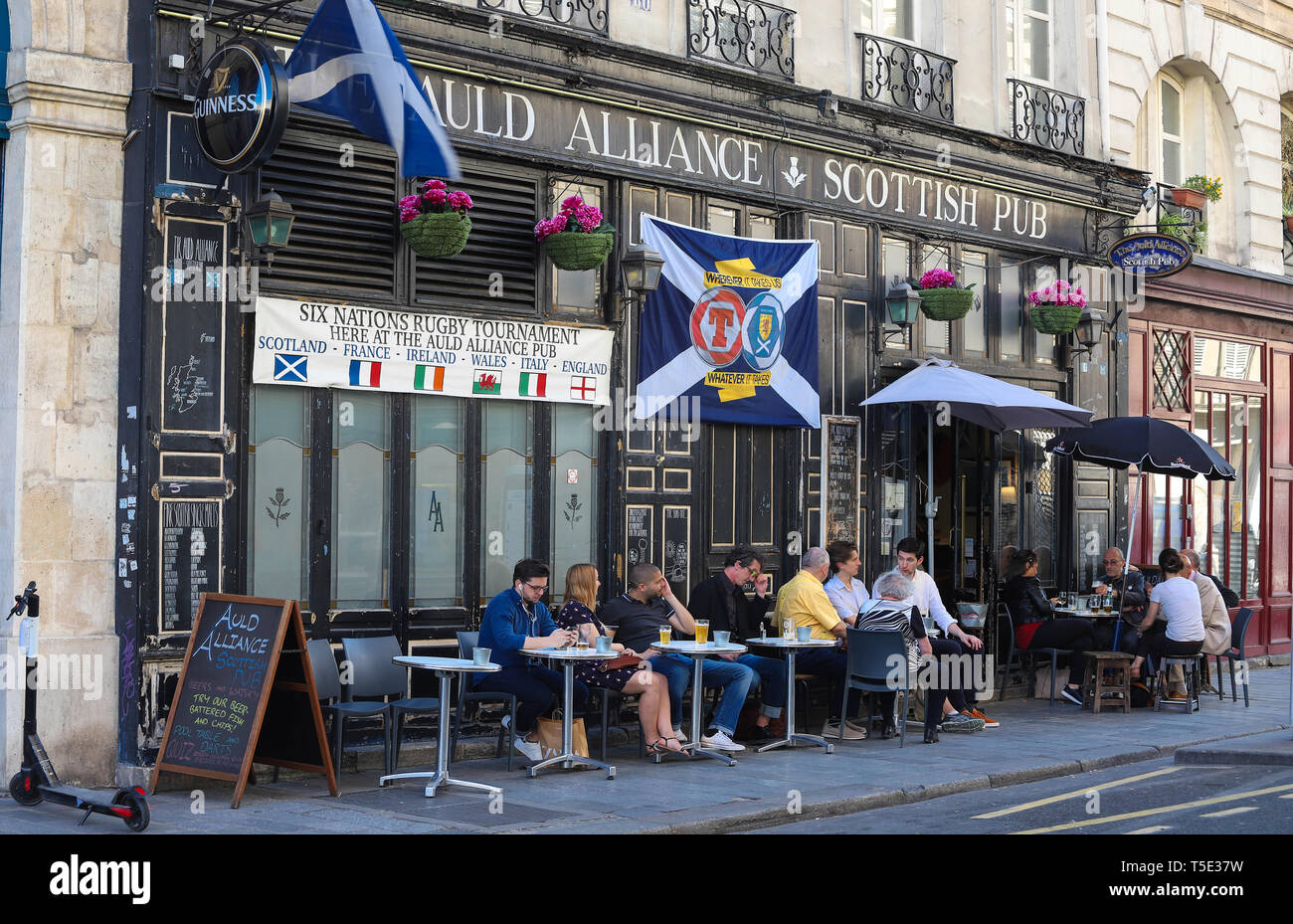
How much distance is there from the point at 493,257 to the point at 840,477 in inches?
169

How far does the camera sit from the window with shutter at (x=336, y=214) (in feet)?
36.1

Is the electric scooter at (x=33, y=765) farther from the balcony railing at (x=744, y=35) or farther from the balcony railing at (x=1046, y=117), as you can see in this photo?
the balcony railing at (x=1046, y=117)

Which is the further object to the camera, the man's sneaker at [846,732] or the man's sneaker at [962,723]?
the man's sneaker at [962,723]

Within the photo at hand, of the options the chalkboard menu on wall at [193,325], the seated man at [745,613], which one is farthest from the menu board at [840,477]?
the chalkboard menu on wall at [193,325]

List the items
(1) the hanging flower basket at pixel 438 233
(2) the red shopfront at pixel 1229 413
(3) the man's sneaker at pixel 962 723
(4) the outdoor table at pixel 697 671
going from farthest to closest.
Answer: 1. (2) the red shopfront at pixel 1229 413
2. (3) the man's sneaker at pixel 962 723
3. (4) the outdoor table at pixel 697 671
4. (1) the hanging flower basket at pixel 438 233

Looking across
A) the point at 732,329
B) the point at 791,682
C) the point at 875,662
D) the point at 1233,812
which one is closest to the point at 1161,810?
the point at 1233,812

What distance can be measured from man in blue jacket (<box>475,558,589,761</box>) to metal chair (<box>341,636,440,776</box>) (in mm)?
546

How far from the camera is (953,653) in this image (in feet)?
43.9

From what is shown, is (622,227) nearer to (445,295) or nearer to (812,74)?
(445,295)

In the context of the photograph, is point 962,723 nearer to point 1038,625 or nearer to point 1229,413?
point 1038,625

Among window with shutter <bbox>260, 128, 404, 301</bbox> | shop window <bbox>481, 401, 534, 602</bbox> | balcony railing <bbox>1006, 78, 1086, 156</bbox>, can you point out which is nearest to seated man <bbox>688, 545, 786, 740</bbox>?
shop window <bbox>481, 401, 534, 602</bbox>

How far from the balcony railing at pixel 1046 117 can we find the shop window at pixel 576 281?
591cm

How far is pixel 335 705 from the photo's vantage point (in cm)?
1026
